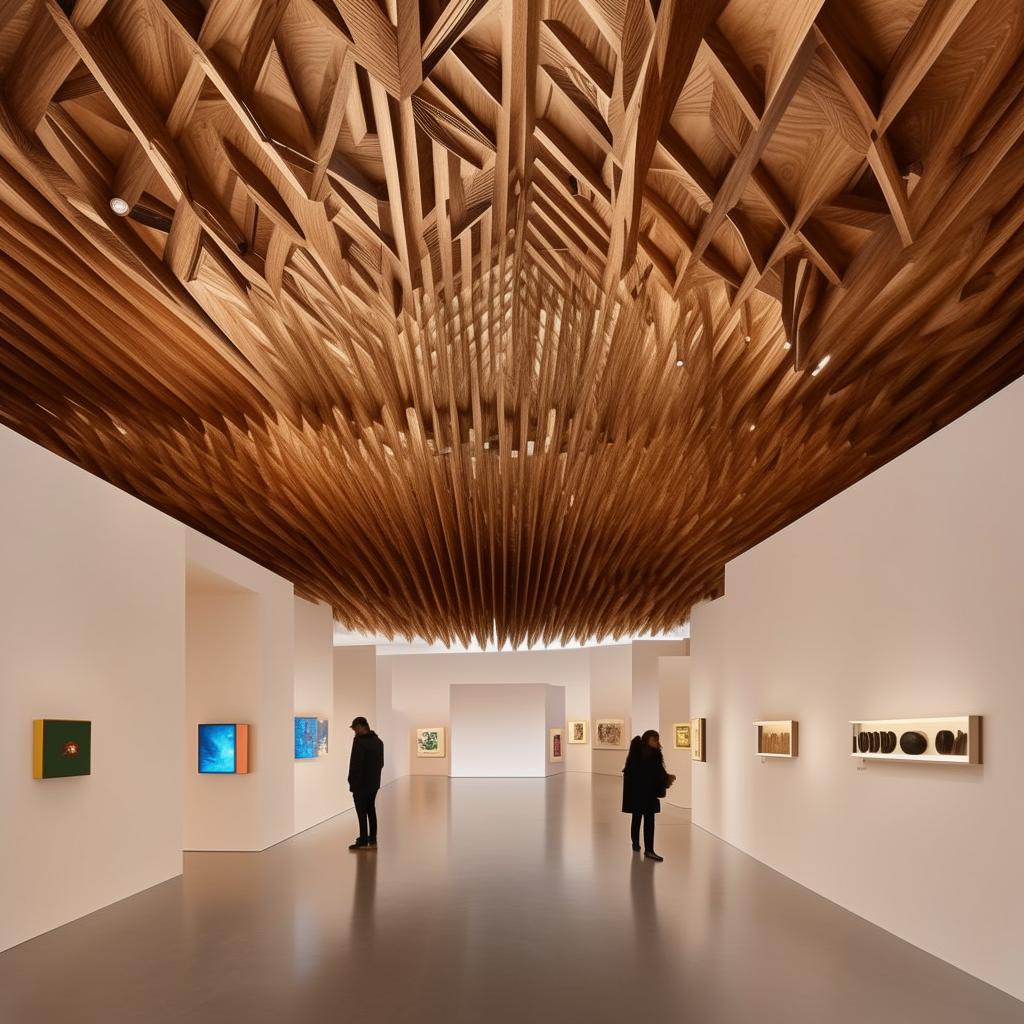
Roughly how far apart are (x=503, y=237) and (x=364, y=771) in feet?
19.6

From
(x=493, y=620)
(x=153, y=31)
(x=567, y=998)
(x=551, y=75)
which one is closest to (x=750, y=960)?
(x=567, y=998)

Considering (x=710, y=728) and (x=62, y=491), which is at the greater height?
(x=62, y=491)

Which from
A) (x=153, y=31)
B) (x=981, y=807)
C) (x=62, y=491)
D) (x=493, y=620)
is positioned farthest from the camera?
(x=493, y=620)

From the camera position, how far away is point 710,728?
1118 cm

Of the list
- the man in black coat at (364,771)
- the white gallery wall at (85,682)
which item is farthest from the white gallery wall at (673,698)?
the white gallery wall at (85,682)

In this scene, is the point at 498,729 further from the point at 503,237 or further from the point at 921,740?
the point at 503,237

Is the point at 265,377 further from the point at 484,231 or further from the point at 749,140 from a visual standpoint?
the point at 749,140

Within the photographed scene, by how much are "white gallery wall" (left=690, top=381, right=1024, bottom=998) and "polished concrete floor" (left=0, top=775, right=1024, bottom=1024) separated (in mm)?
291

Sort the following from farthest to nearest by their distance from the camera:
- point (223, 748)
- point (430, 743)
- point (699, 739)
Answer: point (430, 743) → point (699, 739) → point (223, 748)

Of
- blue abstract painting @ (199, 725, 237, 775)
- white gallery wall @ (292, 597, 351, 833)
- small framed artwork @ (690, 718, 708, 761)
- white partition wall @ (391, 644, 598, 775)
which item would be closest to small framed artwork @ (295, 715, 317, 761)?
white gallery wall @ (292, 597, 351, 833)

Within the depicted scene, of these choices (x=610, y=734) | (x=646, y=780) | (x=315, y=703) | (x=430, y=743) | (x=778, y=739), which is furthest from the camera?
(x=430, y=743)

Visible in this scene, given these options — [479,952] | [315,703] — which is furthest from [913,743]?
[315,703]

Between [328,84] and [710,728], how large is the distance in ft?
28.6

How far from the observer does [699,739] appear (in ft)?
38.0
